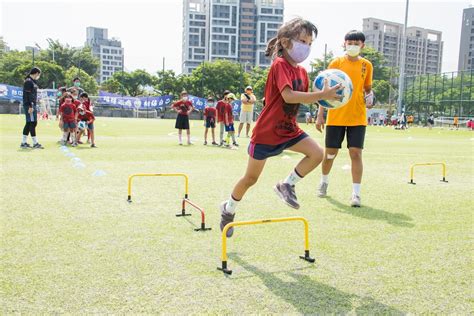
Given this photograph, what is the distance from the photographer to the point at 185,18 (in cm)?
19150

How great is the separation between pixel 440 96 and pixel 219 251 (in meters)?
59.0

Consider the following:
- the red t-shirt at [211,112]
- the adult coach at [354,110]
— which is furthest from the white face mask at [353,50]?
the red t-shirt at [211,112]

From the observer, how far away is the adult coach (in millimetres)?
6828

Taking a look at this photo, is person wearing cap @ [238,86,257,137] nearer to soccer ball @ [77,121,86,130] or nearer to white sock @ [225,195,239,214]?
soccer ball @ [77,121,86,130]

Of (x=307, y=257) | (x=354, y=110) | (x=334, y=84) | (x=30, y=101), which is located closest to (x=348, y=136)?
(x=354, y=110)

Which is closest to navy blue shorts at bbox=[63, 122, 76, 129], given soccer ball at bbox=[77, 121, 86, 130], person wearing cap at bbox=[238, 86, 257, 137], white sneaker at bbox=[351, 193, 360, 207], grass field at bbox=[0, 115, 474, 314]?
soccer ball at bbox=[77, 121, 86, 130]

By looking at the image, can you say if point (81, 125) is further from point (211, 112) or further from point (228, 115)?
point (228, 115)

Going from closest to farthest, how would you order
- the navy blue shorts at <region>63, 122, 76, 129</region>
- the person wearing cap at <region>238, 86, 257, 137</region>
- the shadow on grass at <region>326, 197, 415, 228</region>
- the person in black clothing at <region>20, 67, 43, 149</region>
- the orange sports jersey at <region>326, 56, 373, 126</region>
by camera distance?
the shadow on grass at <region>326, 197, 415, 228</region>
the orange sports jersey at <region>326, 56, 373, 126</region>
the person in black clothing at <region>20, 67, 43, 149</region>
the navy blue shorts at <region>63, 122, 76, 129</region>
the person wearing cap at <region>238, 86, 257, 137</region>

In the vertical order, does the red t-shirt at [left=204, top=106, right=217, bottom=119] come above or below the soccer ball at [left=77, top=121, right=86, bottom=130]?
above

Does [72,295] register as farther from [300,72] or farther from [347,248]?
[300,72]

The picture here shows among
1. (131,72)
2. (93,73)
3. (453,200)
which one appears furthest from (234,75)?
(453,200)

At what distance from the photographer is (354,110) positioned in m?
7.00

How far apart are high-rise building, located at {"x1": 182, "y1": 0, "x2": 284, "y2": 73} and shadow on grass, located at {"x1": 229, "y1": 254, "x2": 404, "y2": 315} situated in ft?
566

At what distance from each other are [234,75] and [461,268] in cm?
8223
